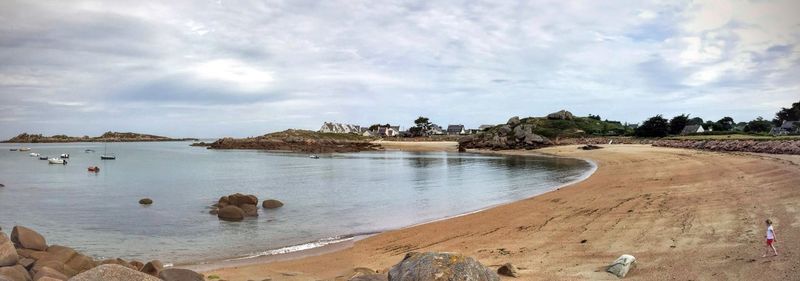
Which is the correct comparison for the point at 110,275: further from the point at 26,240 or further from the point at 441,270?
the point at 26,240

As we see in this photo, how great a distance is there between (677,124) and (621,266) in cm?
10899

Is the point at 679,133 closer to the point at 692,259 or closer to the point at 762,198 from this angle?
the point at 762,198

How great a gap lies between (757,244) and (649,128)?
100768 millimetres

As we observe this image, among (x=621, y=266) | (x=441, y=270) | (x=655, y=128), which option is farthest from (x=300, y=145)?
(x=441, y=270)

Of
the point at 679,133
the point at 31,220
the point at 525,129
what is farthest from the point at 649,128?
the point at 31,220

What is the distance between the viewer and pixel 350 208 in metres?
27.9

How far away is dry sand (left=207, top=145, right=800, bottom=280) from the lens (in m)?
10.5

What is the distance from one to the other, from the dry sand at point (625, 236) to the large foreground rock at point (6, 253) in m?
4.90

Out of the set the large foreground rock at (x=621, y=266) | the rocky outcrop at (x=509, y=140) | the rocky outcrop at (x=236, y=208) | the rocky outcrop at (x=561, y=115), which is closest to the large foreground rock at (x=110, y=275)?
the large foreground rock at (x=621, y=266)

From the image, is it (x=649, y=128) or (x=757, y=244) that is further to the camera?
(x=649, y=128)

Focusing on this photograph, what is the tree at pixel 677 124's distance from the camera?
10269 cm

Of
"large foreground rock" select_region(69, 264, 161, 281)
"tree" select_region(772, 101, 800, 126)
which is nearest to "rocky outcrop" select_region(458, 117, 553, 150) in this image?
"tree" select_region(772, 101, 800, 126)

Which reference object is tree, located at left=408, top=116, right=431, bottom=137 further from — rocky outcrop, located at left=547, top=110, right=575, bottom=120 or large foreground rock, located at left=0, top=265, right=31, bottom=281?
large foreground rock, located at left=0, top=265, right=31, bottom=281

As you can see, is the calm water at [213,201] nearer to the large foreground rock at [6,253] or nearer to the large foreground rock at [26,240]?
the large foreground rock at [26,240]
